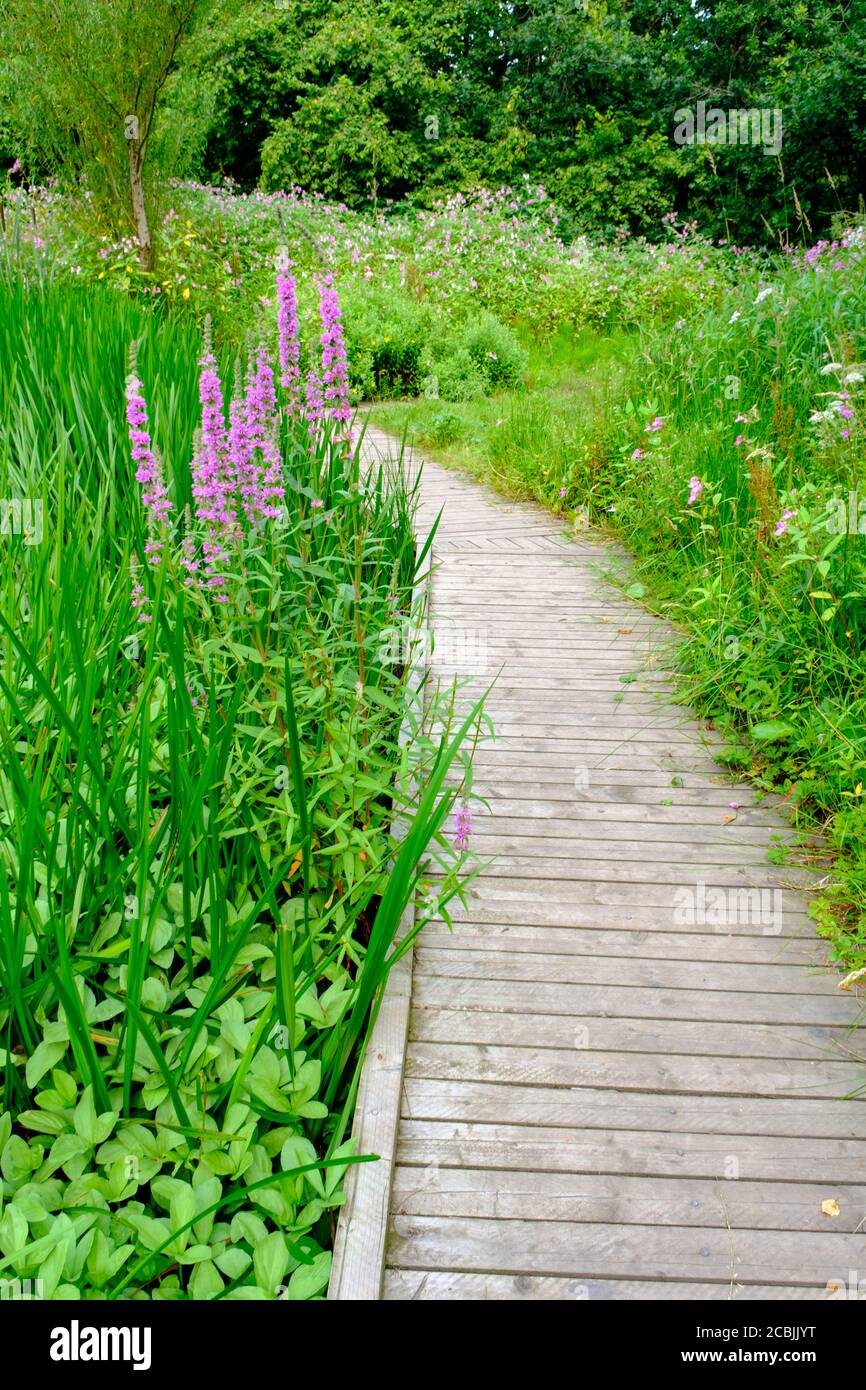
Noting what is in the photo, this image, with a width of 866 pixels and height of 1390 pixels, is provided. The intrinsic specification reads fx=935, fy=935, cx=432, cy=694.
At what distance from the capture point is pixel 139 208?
927 cm

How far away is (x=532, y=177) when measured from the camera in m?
19.6

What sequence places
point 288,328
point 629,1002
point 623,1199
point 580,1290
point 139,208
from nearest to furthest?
point 580,1290, point 623,1199, point 629,1002, point 288,328, point 139,208

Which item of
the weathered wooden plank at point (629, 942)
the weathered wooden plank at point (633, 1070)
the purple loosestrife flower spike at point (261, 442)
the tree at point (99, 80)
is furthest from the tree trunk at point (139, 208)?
the weathered wooden plank at point (633, 1070)

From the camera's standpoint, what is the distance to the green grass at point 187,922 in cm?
162

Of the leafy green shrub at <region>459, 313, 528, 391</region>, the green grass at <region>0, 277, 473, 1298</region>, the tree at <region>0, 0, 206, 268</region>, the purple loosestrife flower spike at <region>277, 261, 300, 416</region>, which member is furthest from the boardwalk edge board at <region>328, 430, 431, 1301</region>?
the tree at <region>0, 0, 206, 268</region>

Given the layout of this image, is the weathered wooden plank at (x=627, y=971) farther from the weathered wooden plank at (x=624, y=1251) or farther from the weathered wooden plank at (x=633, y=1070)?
the weathered wooden plank at (x=624, y=1251)

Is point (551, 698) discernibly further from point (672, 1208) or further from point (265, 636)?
point (672, 1208)

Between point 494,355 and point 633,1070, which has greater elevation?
point 494,355

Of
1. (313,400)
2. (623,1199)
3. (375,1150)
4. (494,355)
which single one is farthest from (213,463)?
(494,355)

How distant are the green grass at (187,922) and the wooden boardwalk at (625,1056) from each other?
0.22 m

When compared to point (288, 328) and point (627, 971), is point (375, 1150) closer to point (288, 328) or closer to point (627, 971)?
point (627, 971)

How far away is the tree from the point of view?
8266 millimetres

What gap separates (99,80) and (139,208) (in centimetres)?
109
